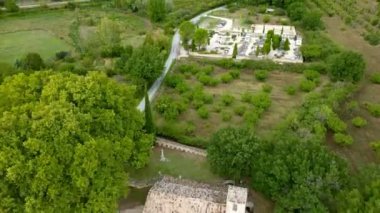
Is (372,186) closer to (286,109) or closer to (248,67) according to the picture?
(286,109)

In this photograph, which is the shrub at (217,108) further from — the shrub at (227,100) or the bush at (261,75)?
the bush at (261,75)

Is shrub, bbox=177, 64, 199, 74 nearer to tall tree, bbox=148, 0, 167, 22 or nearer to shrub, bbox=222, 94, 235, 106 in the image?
shrub, bbox=222, 94, 235, 106

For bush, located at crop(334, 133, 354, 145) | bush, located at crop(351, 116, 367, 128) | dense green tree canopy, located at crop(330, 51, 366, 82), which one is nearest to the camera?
bush, located at crop(334, 133, 354, 145)

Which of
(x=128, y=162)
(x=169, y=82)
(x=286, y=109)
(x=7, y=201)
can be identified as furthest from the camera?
(x=169, y=82)

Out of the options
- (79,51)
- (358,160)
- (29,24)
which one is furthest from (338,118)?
(29,24)

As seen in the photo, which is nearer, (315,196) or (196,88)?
(315,196)

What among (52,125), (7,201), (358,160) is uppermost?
(52,125)

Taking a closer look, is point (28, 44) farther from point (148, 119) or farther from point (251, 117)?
point (251, 117)

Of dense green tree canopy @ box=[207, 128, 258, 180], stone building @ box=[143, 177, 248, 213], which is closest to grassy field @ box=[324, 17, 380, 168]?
dense green tree canopy @ box=[207, 128, 258, 180]
